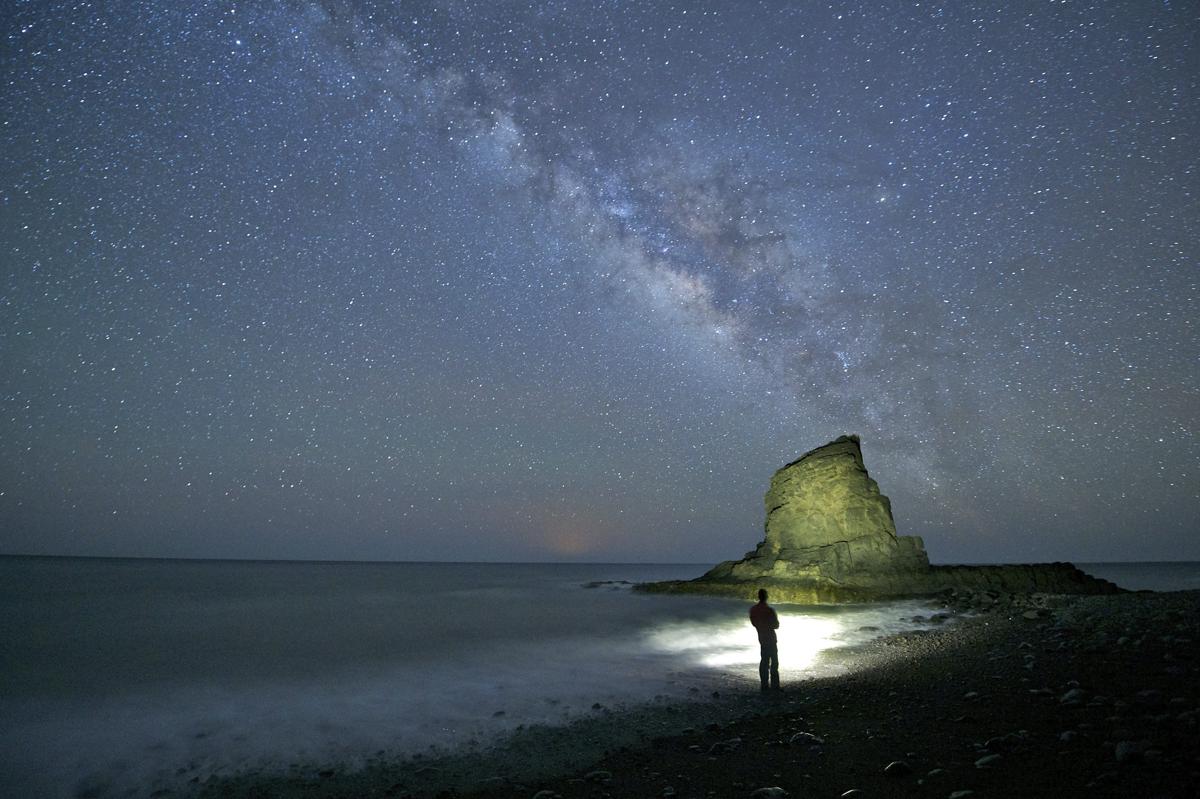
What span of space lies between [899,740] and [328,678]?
15.8 metres

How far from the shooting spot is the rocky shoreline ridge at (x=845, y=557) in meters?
35.2

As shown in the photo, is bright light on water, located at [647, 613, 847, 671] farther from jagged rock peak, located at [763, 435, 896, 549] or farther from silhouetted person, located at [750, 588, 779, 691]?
jagged rock peak, located at [763, 435, 896, 549]

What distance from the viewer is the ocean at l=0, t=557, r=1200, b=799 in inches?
399

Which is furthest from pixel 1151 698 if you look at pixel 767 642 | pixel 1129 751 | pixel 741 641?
pixel 741 641

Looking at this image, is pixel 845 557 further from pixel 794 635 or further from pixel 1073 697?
pixel 1073 697

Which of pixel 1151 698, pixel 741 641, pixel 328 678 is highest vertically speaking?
pixel 1151 698

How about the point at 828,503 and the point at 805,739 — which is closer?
the point at 805,739

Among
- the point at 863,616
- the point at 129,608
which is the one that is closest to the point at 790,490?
the point at 863,616

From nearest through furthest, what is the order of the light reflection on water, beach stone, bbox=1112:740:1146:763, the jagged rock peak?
1. beach stone, bbox=1112:740:1146:763
2. the light reflection on water
3. the jagged rock peak

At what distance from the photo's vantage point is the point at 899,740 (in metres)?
6.84

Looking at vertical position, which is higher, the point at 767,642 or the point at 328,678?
the point at 767,642

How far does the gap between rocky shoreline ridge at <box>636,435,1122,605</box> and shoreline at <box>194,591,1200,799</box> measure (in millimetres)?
24835

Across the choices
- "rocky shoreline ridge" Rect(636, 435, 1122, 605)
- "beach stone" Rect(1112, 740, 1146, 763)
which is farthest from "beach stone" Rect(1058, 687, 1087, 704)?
"rocky shoreline ridge" Rect(636, 435, 1122, 605)

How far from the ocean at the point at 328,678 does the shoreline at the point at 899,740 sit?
5.12 ft
